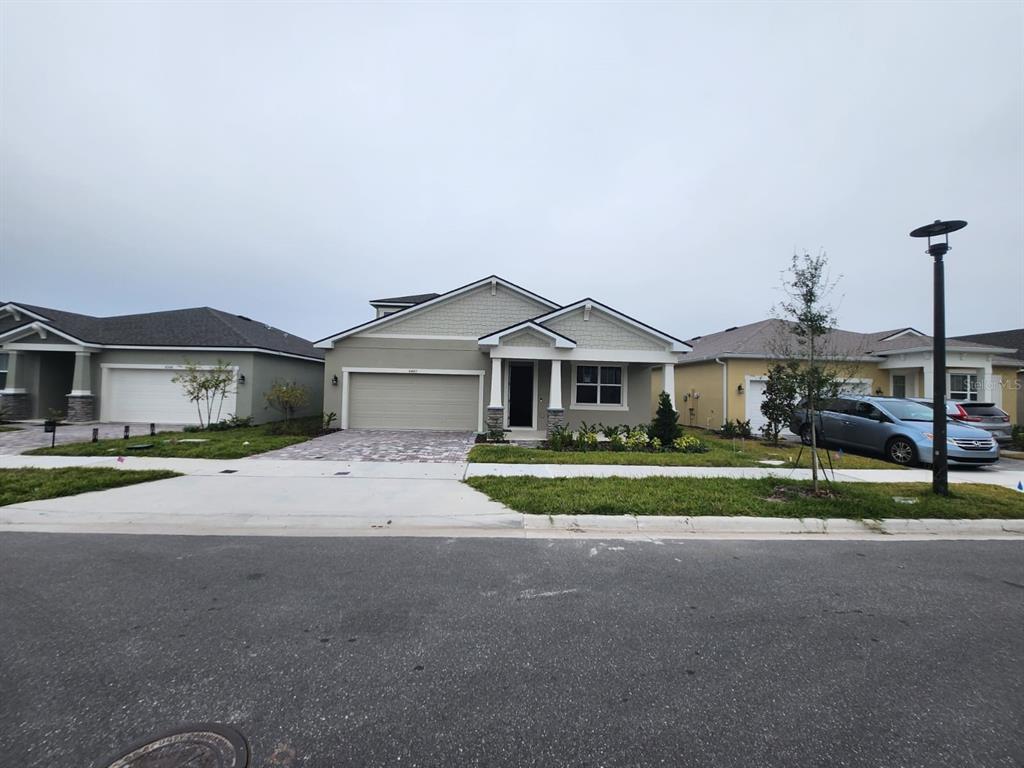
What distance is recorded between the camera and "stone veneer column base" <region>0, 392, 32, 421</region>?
55.2ft

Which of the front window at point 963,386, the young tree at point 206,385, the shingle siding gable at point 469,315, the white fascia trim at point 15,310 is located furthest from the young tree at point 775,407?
the white fascia trim at point 15,310

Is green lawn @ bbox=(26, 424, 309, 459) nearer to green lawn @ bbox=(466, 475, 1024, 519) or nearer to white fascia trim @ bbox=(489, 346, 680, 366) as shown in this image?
green lawn @ bbox=(466, 475, 1024, 519)

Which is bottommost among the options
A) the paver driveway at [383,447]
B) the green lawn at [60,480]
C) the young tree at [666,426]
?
the green lawn at [60,480]

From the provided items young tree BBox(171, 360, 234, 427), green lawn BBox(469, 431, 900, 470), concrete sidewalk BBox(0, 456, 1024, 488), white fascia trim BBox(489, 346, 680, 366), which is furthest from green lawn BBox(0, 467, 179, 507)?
white fascia trim BBox(489, 346, 680, 366)

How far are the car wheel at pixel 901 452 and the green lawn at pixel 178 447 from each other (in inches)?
615

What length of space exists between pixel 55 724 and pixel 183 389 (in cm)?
1763

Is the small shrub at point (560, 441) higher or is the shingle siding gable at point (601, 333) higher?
the shingle siding gable at point (601, 333)

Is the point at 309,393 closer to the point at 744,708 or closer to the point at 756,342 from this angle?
the point at 756,342

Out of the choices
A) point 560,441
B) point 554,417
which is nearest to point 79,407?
point 554,417

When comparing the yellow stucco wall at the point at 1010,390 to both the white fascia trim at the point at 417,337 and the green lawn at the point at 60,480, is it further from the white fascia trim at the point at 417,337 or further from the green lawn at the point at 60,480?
the green lawn at the point at 60,480

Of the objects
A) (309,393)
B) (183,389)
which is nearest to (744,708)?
(183,389)

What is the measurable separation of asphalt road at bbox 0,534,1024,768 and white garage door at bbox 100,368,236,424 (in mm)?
14582

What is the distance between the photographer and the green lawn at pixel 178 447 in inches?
405

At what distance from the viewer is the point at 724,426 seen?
16.5 metres
